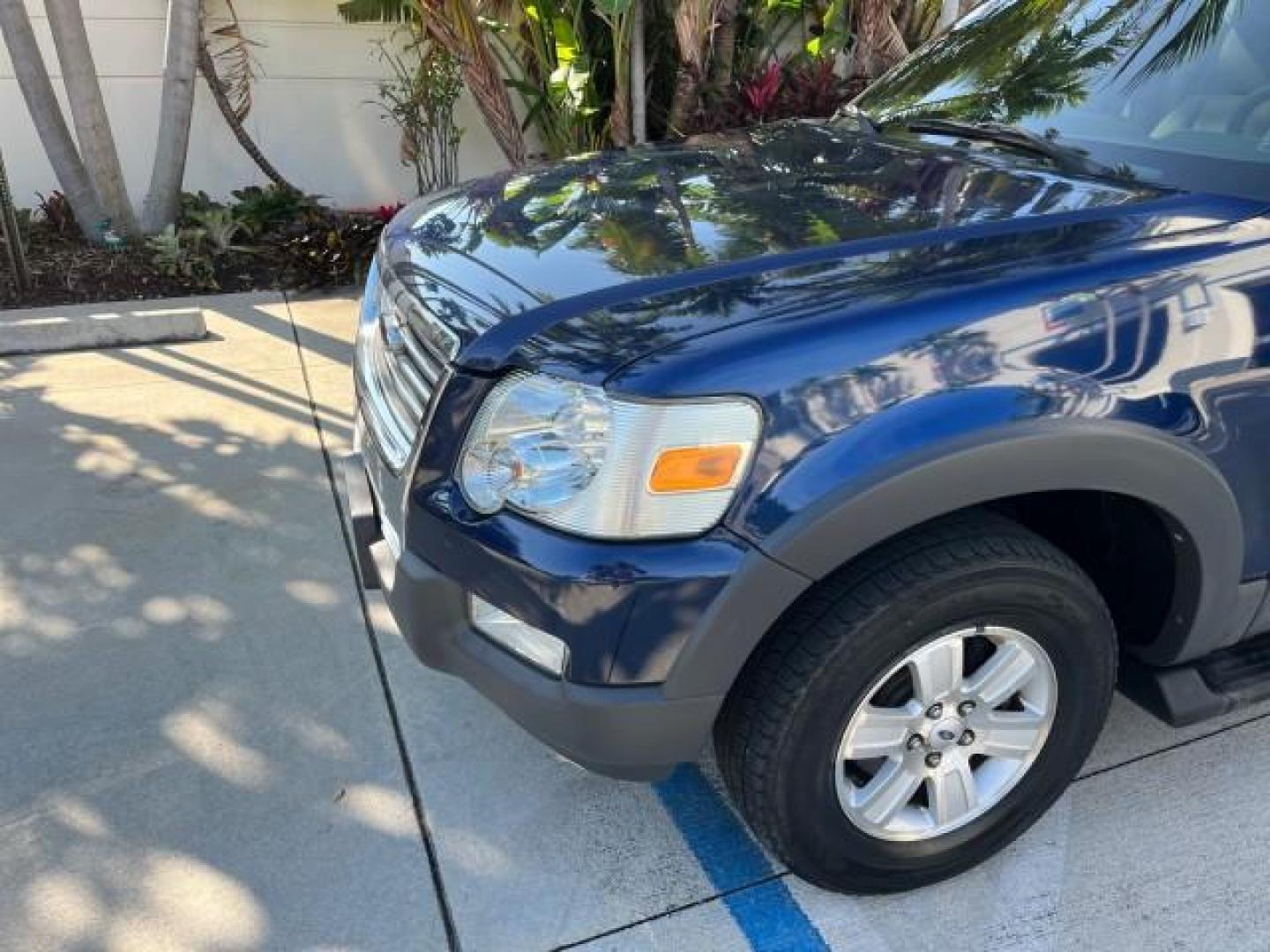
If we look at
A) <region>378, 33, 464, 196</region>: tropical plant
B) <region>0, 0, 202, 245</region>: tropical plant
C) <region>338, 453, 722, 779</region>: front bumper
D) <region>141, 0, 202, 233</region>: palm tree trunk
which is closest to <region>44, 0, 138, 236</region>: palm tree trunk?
<region>0, 0, 202, 245</region>: tropical plant

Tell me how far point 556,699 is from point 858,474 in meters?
0.68

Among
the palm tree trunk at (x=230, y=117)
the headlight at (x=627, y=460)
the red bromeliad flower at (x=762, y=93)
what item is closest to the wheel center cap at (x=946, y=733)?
the headlight at (x=627, y=460)

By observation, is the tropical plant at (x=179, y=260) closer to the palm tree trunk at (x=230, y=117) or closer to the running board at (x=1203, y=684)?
the palm tree trunk at (x=230, y=117)

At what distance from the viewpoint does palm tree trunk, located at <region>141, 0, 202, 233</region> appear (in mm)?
6105

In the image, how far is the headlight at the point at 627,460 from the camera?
1.78m

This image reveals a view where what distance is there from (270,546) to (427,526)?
5.97 ft

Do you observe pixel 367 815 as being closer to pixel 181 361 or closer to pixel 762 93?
pixel 181 361

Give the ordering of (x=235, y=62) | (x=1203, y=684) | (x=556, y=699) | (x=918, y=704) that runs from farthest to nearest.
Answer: (x=235, y=62) < (x=1203, y=684) < (x=918, y=704) < (x=556, y=699)

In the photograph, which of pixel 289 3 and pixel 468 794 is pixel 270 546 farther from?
pixel 289 3

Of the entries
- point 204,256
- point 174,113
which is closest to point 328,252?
point 204,256

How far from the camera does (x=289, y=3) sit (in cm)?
725

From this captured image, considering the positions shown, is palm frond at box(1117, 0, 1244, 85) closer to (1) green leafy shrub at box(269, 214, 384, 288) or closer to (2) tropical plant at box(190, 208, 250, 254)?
(1) green leafy shrub at box(269, 214, 384, 288)

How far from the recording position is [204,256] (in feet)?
21.2

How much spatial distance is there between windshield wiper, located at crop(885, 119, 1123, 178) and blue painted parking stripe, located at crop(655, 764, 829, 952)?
1738mm
